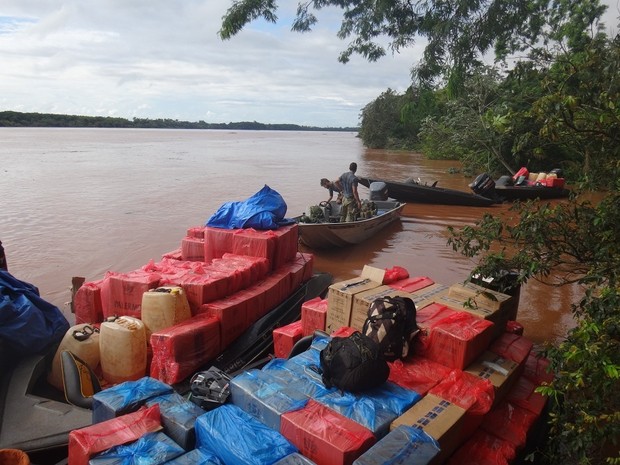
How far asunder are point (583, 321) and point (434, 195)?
15.0 meters

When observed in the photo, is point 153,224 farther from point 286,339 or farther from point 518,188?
point 518,188

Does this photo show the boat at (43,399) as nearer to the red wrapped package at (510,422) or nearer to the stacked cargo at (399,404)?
the stacked cargo at (399,404)

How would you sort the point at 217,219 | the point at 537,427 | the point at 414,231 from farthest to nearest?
the point at 414,231, the point at 217,219, the point at 537,427

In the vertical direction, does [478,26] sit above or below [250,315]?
above

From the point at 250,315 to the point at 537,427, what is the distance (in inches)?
122

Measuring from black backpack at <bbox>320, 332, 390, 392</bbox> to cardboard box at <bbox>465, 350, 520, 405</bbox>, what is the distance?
2.90ft

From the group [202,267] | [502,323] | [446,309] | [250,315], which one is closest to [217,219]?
[202,267]

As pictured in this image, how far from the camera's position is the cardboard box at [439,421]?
2973 millimetres

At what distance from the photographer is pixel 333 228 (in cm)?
1005

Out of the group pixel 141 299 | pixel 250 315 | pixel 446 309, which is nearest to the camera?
pixel 446 309

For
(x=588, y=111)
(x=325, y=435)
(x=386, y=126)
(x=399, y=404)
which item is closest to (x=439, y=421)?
(x=399, y=404)

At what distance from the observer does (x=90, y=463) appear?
2662mm

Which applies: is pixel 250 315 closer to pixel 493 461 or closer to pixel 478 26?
pixel 493 461

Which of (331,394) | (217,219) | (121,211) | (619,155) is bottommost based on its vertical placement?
(121,211)
